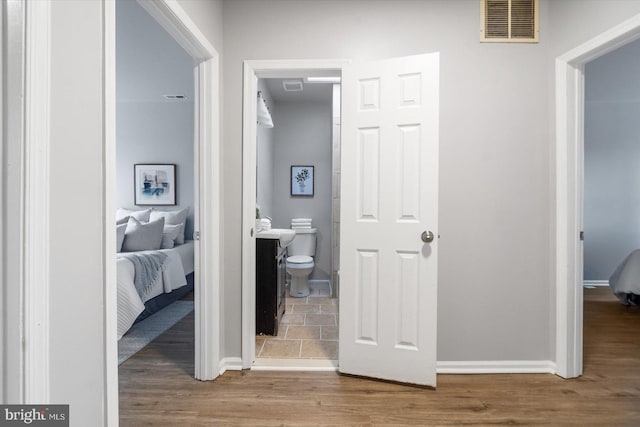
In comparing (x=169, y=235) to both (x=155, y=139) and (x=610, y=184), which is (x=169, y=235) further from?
(x=610, y=184)

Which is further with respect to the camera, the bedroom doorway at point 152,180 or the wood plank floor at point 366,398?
the bedroom doorway at point 152,180

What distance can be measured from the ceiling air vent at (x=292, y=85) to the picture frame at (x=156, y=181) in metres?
2.11

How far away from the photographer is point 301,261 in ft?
13.1

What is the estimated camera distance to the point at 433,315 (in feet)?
6.83

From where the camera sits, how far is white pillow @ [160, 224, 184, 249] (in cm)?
414

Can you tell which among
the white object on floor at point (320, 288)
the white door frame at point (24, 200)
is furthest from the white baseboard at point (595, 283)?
the white door frame at point (24, 200)

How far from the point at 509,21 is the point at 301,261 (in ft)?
9.73

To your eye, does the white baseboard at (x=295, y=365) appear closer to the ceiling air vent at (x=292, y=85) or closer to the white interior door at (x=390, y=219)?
the white interior door at (x=390, y=219)

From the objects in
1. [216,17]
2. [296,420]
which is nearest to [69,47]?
[216,17]

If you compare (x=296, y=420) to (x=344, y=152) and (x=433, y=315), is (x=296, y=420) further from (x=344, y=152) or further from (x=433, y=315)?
(x=344, y=152)

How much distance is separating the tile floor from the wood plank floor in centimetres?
30

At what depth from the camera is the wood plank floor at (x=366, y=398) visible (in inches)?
70.1

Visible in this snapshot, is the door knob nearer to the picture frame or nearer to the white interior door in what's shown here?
the white interior door

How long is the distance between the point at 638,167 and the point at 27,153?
6.89 metres
